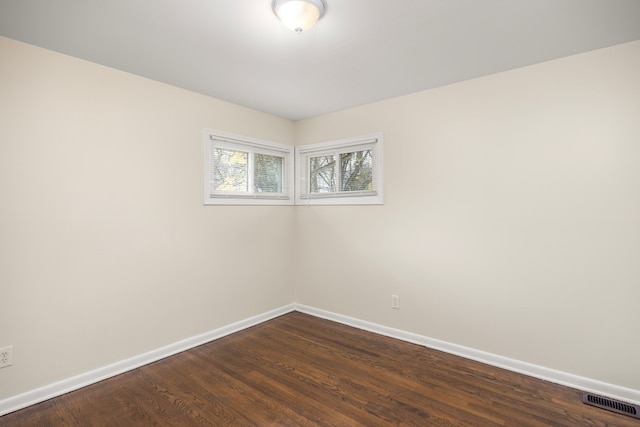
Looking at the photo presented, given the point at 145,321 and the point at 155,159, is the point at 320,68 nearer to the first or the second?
the point at 155,159

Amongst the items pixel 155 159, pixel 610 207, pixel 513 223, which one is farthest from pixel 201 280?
pixel 610 207

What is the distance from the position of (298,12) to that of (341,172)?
210 centimetres

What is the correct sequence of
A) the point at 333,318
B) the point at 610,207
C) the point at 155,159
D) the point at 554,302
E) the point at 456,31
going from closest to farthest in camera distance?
the point at 456,31 < the point at 610,207 < the point at 554,302 < the point at 155,159 < the point at 333,318

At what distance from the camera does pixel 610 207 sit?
220 cm

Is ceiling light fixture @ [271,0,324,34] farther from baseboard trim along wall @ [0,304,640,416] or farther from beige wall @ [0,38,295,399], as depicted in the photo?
baseboard trim along wall @ [0,304,640,416]

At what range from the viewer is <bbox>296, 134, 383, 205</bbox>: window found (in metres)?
3.38

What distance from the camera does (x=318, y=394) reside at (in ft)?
7.33

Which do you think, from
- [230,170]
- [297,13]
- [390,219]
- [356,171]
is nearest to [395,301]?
[390,219]

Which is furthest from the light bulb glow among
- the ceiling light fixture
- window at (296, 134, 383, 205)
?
window at (296, 134, 383, 205)

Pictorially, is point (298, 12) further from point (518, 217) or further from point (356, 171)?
point (518, 217)

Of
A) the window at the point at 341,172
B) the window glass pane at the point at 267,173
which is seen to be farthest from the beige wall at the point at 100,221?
the window at the point at 341,172

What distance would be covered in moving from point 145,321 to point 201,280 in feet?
1.88

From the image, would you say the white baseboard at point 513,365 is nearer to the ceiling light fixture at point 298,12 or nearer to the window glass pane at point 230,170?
the window glass pane at point 230,170

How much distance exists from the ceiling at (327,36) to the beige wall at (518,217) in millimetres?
293
